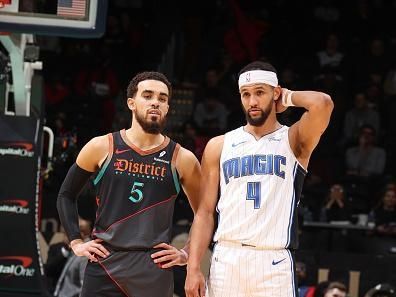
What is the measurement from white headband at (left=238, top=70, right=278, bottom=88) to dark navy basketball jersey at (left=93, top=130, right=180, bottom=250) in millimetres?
676

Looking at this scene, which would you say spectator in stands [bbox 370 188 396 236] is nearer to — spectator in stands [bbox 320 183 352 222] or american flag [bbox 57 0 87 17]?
spectator in stands [bbox 320 183 352 222]

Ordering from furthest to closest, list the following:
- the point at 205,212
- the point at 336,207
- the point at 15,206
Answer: the point at 336,207 < the point at 15,206 < the point at 205,212

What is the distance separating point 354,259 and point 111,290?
563 centimetres

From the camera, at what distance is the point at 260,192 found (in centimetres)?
595

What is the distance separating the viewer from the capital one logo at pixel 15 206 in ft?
32.0

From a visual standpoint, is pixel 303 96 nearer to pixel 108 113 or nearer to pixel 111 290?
pixel 111 290

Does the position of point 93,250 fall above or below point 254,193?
below

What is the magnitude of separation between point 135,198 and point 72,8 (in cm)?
319

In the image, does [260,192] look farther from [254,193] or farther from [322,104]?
[322,104]

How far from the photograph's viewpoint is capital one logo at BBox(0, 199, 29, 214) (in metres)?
9.77

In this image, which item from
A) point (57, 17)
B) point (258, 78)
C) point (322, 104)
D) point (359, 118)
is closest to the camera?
point (322, 104)

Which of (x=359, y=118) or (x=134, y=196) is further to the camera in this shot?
(x=359, y=118)

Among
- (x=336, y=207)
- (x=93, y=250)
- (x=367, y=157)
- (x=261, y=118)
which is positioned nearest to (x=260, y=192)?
(x=261, y=118)

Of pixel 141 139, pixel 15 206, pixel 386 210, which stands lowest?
pixel 386 210
